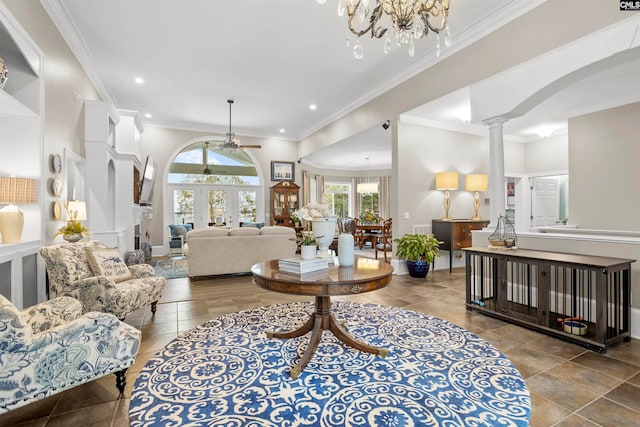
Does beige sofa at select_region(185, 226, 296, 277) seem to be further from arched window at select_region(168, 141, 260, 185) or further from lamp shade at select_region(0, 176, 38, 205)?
arched window at select_region(168, 141, 260, 185)

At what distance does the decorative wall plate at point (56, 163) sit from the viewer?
11.3 feet

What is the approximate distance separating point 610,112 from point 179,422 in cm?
705

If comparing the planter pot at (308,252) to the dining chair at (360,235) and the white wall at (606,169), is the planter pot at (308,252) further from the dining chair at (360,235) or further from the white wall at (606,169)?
the dining chair at (360,235)

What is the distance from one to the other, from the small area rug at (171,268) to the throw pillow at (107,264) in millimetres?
2113

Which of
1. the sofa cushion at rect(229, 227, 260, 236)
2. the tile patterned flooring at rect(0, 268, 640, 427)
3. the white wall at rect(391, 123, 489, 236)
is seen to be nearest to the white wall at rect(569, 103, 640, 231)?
the white wall at rect(391, 123, 489, 236)

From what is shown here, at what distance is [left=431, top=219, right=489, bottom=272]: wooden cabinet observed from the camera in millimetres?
5480

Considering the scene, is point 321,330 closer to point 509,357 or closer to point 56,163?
point 509,357

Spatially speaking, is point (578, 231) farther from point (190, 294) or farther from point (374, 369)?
point (190, 294)

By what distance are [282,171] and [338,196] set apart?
3615 mm

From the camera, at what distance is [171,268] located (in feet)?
20.0

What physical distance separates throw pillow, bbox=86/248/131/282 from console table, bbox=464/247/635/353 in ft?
12.4

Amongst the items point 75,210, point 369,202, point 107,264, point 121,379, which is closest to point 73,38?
point 75,210

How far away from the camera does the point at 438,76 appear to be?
14.5 feet

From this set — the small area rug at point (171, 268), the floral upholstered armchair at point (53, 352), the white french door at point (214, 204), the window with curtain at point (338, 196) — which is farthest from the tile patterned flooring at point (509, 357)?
the window with curtain at point (338, 196)
